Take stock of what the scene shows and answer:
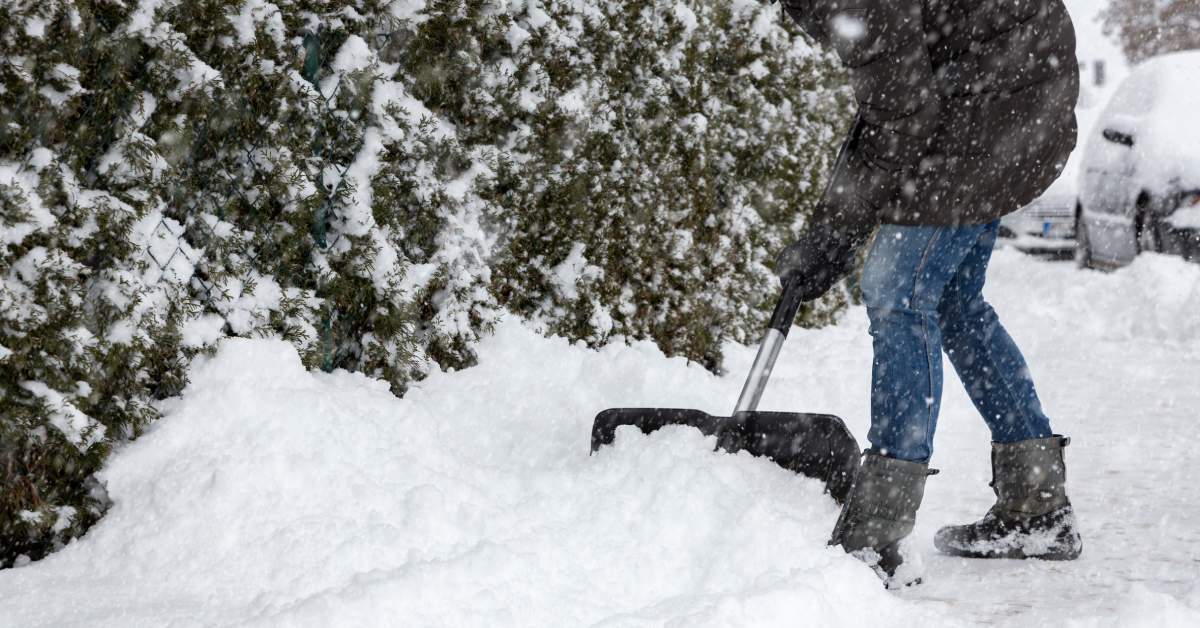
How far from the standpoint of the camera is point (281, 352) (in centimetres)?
353

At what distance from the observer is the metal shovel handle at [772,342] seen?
337cm

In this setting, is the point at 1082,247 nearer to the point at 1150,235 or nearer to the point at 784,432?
the point at 1150,235

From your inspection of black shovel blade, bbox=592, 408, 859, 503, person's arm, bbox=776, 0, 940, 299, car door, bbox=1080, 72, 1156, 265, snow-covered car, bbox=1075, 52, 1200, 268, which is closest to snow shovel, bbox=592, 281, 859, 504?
black shovel blade, bbox=592, 408, 859, 503

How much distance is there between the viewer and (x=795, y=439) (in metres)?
3.42

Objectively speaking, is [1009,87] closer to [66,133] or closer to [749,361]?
[66,133]

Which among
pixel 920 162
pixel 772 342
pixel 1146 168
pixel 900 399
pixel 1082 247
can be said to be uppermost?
pixel 1082 247

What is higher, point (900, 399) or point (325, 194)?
point (325, 194)

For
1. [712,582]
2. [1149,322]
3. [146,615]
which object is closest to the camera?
[146,615]

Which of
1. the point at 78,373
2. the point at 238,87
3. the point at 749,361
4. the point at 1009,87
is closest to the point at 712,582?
the point at 1009,87

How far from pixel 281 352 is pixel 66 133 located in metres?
0.91

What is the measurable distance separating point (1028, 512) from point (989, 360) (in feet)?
1.53

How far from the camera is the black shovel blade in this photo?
3.35 metres

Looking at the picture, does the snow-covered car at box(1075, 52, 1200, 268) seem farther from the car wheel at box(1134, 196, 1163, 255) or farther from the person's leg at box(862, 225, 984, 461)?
the person's leg at box(862, 225, 984, 461)

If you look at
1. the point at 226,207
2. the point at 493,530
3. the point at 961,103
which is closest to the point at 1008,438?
the point at 961,103
